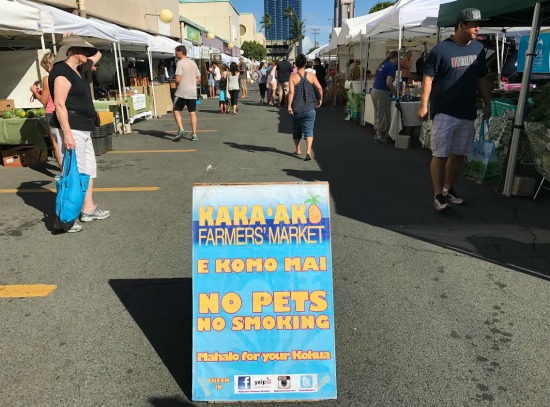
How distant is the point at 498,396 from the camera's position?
7.43 ft

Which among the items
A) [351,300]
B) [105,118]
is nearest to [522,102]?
[351,300]

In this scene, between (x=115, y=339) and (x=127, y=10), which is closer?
(x=115, y=339)

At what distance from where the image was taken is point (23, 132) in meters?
7.65

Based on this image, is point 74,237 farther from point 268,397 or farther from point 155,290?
point 268,397

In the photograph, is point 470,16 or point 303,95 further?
point 303,95

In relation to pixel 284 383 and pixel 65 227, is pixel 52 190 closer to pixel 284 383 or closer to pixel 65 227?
pixel 65 227

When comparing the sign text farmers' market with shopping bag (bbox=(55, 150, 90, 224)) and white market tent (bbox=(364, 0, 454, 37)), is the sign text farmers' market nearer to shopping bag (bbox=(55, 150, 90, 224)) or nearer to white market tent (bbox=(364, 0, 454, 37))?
shopping bag (bbox=(55, 150, 90, 224))

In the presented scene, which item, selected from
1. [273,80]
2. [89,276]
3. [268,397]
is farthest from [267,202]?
[273,80]

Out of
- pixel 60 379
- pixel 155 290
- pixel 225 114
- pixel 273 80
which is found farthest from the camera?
pixel 273 80

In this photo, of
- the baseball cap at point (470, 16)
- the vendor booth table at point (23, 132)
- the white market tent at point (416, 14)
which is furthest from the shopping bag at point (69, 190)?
the white market tent at point (416, 14)

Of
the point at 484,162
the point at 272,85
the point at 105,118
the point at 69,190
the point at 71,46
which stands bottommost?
the point at 484,162

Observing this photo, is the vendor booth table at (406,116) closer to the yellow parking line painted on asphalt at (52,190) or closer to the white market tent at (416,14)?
the white market tent at (416,14)

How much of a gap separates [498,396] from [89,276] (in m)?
A: 2.99

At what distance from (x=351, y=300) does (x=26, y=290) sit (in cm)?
245
